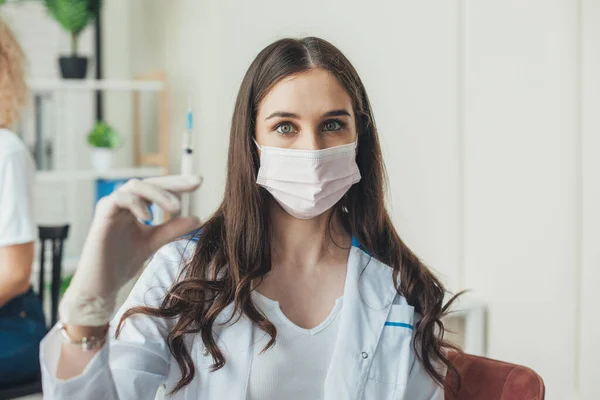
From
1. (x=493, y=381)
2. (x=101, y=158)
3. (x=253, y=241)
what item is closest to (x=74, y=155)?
(x=101, y=158)

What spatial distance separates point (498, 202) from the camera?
2477mm

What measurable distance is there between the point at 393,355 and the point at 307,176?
403 millimetres

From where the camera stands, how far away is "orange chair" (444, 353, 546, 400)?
145cm

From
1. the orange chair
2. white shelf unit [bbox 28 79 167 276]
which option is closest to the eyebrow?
the orange chair

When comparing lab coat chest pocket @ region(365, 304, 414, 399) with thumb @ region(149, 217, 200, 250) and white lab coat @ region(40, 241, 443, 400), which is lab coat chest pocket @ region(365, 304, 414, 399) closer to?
white lab coat @ region(40, 241, 443, 400)

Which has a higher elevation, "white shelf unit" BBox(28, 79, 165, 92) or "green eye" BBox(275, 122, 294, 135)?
"white shelf unit" BBox(28, 79, 165, 92)

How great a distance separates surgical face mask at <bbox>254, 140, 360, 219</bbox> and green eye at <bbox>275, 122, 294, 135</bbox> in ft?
0.11

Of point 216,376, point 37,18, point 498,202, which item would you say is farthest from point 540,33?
point 37,18

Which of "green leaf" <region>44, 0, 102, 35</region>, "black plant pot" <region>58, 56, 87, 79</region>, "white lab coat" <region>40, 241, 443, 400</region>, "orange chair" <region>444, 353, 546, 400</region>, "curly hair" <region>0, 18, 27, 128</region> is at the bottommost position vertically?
"orange chair" <region>444, 353, 546, 400</region>

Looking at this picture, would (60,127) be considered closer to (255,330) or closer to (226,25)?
(226,25)

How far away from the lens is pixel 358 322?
4.91ft

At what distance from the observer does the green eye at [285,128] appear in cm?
144

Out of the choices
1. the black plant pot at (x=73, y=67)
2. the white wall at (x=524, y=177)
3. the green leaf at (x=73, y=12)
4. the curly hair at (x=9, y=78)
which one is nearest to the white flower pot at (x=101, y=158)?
the black plant pot at (x=73, y=67)

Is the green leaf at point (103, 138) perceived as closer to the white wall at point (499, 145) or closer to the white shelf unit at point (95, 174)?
the white shelf unit at point (95, 174)
